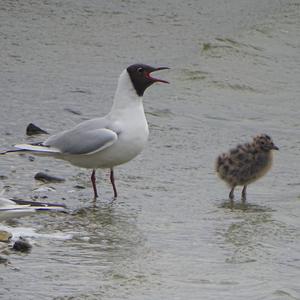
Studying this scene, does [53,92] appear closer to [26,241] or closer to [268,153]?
[268,153]

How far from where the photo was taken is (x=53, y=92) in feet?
33.0

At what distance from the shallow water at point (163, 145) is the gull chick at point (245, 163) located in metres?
0.14

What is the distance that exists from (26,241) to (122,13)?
7.19 metres

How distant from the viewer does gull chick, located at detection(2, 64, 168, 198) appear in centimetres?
746

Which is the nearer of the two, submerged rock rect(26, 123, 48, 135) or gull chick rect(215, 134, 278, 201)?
gull chick rect(215, 134, 278, 201)

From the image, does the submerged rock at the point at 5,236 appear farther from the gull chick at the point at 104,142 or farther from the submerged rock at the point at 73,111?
the submerged rock at the point at 73,111

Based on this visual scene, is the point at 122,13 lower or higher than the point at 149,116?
higher

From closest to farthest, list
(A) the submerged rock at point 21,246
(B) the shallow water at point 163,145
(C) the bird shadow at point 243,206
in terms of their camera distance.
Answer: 1. (B) the shallow water at point 163,145
2. (A) the submerged rock at point 21,246
3. (C) the bird shadow at point 243,206

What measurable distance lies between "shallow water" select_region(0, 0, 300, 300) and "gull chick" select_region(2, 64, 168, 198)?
22 cm

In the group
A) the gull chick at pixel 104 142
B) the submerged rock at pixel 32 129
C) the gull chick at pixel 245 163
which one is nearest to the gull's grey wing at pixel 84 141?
the gull chick at pixel 104 142

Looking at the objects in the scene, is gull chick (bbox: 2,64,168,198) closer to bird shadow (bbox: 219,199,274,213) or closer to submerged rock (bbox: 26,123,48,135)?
bird shadow (bbox: 219,199,274,213)

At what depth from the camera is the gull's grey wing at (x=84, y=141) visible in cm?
746

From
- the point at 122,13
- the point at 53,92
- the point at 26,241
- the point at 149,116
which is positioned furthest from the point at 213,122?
the point at 26,241

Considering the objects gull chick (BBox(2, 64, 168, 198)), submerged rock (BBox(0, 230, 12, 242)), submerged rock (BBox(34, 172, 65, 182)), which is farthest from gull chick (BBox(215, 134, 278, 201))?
submerged rock (BBox(0, 230, 12, 242))
